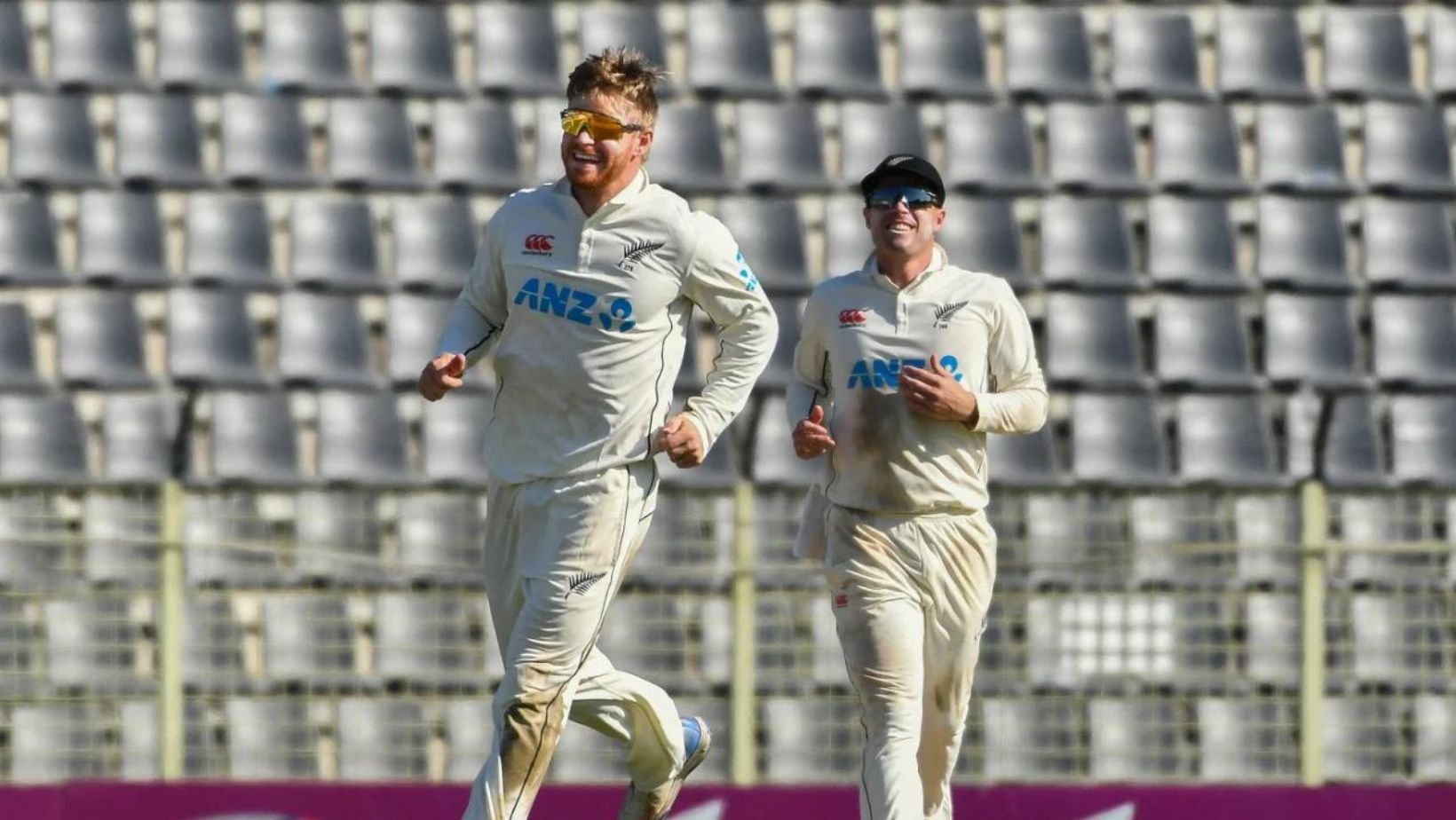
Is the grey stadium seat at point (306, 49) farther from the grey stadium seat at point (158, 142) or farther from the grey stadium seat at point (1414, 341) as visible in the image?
the grey stadium seat at point (1414, 341)

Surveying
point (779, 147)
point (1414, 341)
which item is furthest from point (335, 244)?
point (1414, 341)

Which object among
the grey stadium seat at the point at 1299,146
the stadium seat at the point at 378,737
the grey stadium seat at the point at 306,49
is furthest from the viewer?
the grey stadium seat at the point at 1299,146

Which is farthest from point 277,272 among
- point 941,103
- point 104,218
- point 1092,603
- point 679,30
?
point 1092,603

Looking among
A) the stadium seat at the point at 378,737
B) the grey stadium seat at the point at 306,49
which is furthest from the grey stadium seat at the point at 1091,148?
the stadium seat at the point at 378,737

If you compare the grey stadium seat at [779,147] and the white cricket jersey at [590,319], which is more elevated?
the grey stadium seat at [779,147]

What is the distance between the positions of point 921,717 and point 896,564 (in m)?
0.37

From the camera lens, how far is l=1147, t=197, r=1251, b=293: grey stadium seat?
10195mm

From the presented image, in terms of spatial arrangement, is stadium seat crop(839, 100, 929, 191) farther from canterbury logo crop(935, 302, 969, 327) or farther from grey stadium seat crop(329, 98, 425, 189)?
canterbury logo crop(935, 302, 969, 327)

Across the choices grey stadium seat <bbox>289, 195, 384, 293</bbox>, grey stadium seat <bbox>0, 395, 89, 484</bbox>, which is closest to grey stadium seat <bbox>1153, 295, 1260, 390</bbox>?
grey stadium seat <bbox>289, 195, 384, 293</bbox>

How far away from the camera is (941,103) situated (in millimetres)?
10508

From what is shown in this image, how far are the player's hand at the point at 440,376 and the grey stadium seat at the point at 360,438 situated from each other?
14.9ft

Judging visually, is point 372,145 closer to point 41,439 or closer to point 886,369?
point 41,439

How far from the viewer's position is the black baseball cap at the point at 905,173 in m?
5.24

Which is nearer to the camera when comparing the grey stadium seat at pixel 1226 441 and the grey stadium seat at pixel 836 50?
the grey stadium seat at pixel 1226 441
